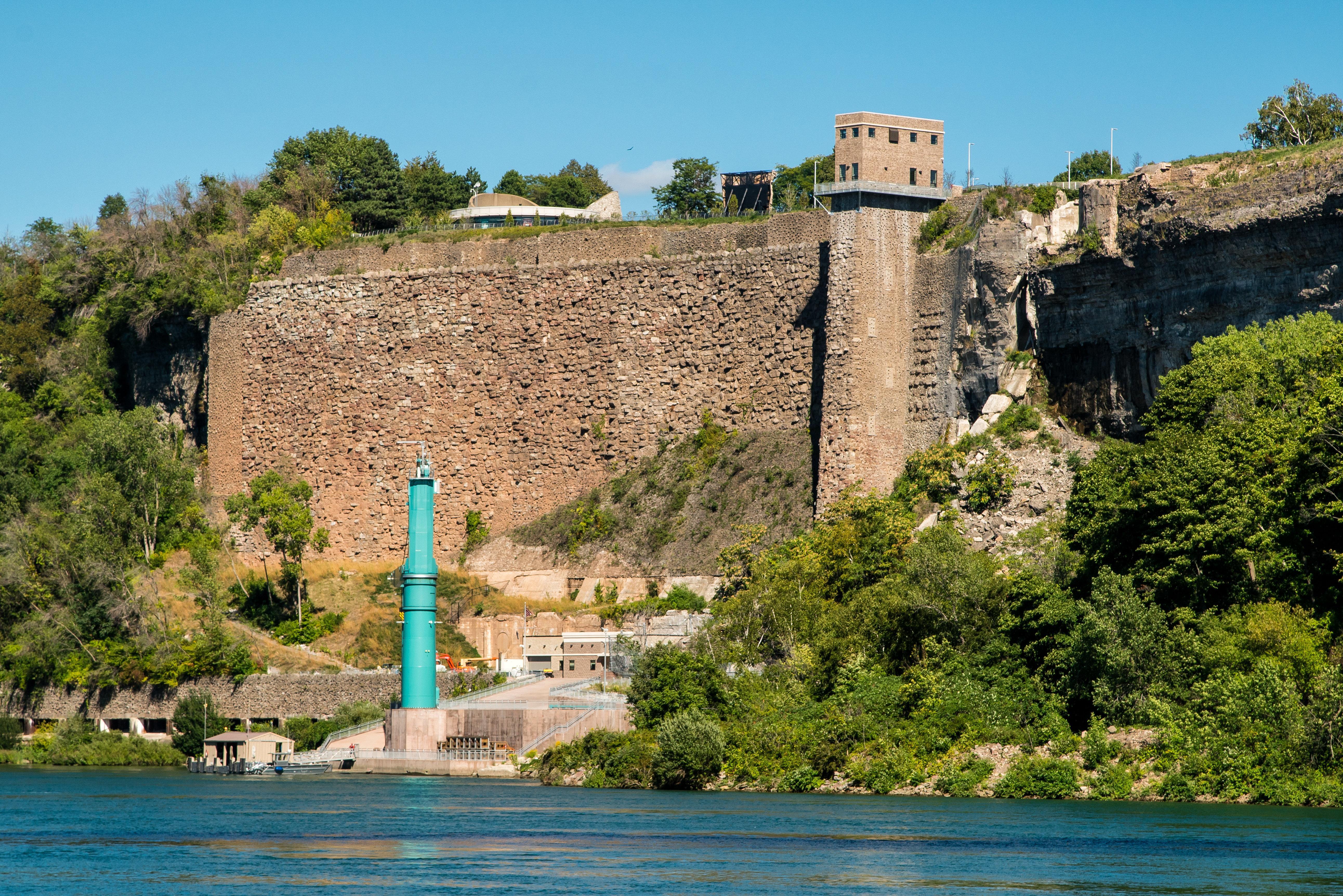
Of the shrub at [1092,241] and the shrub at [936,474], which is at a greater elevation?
the shrub at [1092,241]

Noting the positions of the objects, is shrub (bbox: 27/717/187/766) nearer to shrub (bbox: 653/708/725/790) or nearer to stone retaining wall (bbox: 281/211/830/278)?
stone retaining wall (bbox: 281/211/830/278)

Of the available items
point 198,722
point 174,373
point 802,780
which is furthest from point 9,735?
point 802,780

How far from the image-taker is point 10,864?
3678 cm

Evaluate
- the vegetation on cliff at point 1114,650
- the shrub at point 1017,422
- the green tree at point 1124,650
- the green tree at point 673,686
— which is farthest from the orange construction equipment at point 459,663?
the green tree at point 1124,650

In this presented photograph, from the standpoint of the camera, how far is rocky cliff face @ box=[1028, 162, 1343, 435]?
51875 millimetres

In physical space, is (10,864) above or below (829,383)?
below

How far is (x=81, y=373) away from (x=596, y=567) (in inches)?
1121

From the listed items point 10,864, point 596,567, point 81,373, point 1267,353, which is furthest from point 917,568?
point 81,373

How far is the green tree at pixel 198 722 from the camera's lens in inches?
2502

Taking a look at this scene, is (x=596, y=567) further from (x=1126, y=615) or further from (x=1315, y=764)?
(x=1315, y=764)

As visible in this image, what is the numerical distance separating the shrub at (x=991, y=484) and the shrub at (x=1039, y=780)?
11971 millimetres

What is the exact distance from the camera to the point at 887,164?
6188 centimetres

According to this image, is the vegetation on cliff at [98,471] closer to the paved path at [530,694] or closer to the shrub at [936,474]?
the paved path at [530,694]

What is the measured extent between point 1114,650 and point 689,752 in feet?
35.2
